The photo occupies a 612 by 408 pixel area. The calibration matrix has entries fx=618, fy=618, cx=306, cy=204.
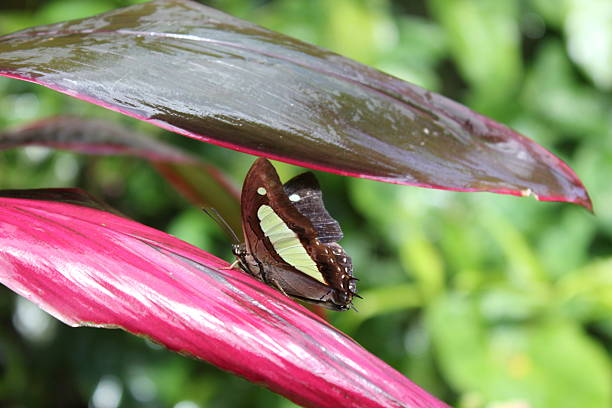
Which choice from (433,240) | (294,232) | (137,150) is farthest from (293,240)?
(433,240)

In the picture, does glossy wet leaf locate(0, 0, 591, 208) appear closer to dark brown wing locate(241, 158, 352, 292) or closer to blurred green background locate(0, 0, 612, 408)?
dark brown wing locate(241, 158, 352, 292)

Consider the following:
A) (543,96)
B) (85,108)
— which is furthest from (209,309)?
(543,96)

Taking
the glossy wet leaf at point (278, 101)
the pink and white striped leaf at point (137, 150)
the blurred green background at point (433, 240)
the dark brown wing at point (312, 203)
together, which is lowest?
the blurred green background at point (433, 240)

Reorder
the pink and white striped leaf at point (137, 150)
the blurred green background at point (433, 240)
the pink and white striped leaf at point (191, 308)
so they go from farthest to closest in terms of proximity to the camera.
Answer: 1. the blurred green background at point (433, 240)
2. the pink and white striped leaf at point (137, 150)
3. the pink and white striped leaf at point (191, 308)

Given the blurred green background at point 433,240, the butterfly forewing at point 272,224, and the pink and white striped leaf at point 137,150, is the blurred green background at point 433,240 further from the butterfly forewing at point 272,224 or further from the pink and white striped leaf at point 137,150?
the butterfly forewing at point 272,224

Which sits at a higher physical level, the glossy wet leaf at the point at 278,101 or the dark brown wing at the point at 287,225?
the glossy wet leaf at the point at 278,101

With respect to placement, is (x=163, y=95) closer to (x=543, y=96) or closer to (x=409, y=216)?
(x=409, y=216)

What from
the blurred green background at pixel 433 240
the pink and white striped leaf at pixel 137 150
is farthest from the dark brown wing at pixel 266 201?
the blurred green background at pixel 433 240
